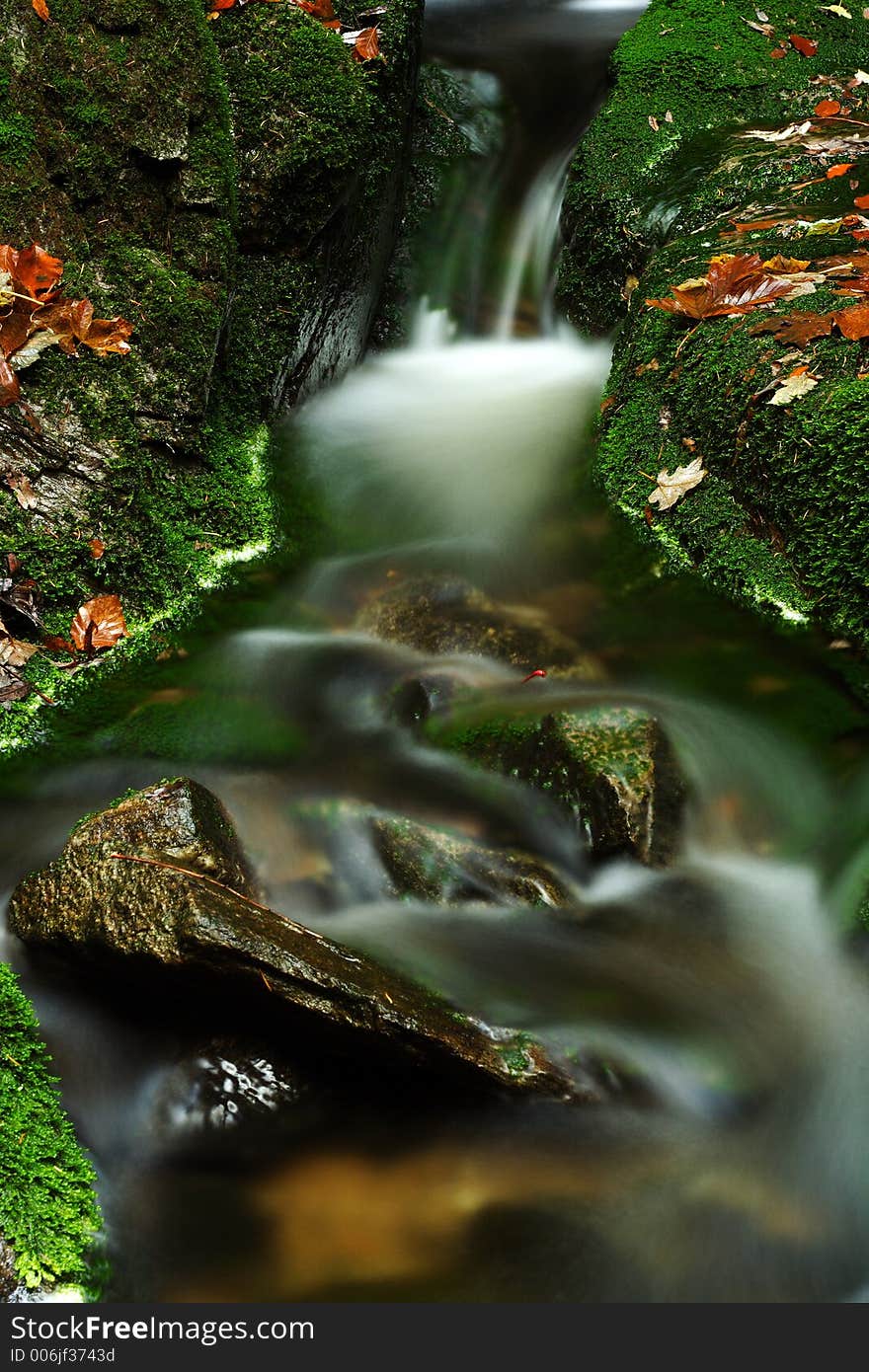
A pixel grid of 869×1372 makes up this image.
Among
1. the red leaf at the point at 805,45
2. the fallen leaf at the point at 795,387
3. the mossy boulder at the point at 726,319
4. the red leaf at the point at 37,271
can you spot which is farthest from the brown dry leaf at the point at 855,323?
the red leaf at the point at 805,45

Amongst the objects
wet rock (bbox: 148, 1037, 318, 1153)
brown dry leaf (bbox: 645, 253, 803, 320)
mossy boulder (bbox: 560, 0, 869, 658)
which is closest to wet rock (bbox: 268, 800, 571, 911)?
wet rock (bbox: 148, 1037, 318, 1153)

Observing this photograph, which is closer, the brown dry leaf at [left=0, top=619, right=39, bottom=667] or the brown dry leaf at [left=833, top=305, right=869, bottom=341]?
the brown dry leaf at [left=0, top=619, right=39, bottom=667]

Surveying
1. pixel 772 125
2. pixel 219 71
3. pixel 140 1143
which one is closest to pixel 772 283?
pixel 772 125

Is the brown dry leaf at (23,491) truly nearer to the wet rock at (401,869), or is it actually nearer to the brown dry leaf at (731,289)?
the wet rock at (401,869)

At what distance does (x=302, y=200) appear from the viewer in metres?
5.31

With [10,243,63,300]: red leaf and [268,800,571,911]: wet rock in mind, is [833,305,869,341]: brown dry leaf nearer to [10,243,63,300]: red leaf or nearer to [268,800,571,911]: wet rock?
[268,800,571,911]: wet rock

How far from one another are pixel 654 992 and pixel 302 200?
430cm

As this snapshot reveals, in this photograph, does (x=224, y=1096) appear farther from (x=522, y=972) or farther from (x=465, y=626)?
(x=465, y=626)

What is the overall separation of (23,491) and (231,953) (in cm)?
249

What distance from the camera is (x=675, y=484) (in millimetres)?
4941

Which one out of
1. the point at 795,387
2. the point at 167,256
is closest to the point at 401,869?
the point at 795,387

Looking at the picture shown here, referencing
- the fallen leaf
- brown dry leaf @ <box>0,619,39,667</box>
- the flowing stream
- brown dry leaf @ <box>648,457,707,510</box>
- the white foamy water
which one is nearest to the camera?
the flowing stream

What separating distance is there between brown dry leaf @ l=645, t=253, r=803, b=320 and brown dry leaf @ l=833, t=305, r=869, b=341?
499 mm

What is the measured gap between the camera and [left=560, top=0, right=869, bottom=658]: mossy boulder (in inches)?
170
